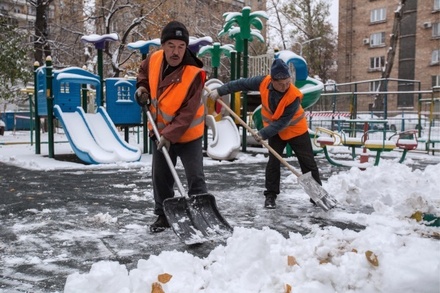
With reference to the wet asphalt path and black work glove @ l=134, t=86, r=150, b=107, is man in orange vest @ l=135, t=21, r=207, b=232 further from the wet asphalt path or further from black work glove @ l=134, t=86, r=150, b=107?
the wet asphalt path

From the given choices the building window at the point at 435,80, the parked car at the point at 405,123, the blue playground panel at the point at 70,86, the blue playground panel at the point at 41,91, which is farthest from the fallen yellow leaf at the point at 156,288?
the building window at the point at 435,80

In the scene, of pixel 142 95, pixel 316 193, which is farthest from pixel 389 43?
pixel 142 95

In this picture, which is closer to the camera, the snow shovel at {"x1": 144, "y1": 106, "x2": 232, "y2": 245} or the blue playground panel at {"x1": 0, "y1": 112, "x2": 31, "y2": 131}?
the snow shovel at {"x1": 144, "y1": 106, "x2": 232, "y2": 245}

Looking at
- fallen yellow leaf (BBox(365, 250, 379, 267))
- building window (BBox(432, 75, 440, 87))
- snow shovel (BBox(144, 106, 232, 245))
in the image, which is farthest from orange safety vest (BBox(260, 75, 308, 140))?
building window (BBox(432, 75, 440, 87))

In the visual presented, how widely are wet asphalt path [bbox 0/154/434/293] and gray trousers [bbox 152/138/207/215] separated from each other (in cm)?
37

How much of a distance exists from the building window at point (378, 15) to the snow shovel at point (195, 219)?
34.6 m

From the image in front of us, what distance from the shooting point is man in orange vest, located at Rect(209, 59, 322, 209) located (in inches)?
185

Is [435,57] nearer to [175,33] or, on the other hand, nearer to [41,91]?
[41,91]

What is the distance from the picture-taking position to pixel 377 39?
3497 cm

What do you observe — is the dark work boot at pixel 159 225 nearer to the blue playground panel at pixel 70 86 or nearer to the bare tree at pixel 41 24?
the blue playground panel at pixel 70 86

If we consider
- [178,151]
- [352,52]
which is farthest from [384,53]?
[178,151]

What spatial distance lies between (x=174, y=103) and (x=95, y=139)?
6089 mm

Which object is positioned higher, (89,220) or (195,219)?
(195,219)

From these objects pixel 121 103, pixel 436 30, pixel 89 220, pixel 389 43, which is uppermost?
pixel 436 30
